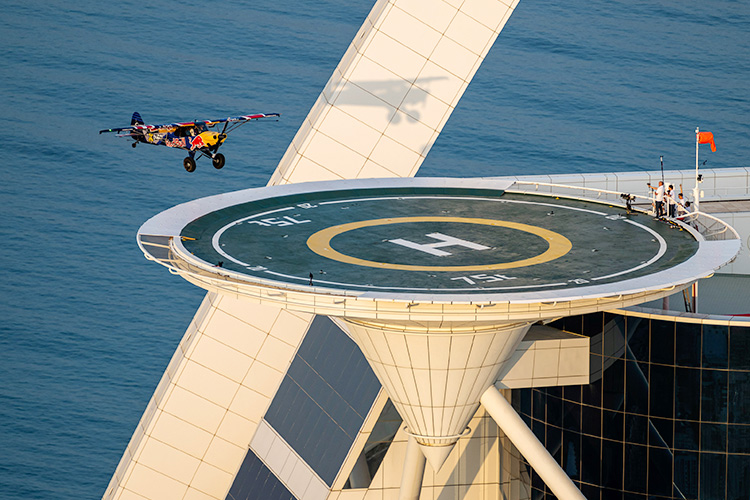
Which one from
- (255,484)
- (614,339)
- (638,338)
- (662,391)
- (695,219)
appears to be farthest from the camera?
(255,484)

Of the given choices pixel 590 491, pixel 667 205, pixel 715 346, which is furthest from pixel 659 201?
pixel 590 491

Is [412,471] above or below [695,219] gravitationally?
below

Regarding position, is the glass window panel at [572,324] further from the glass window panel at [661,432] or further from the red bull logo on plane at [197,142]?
the red bull logo on plane at [197,142]

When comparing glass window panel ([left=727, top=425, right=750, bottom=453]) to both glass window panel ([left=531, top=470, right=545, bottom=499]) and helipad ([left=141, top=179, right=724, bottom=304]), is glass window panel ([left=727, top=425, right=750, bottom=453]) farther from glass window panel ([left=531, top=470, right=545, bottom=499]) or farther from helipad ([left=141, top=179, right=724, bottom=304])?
glass window panel ([left=531, top=470, right=545, bottom=499])

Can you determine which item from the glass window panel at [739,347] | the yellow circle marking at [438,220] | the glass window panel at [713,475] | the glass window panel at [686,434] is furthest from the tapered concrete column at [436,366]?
the glass window panel at [713,475]

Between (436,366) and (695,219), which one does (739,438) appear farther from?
(436,366)

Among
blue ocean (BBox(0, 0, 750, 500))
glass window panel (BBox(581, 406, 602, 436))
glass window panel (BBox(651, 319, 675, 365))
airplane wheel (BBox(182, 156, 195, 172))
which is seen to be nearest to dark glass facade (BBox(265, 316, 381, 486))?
glass window panel (BBox(581, 406, 602, 436))
